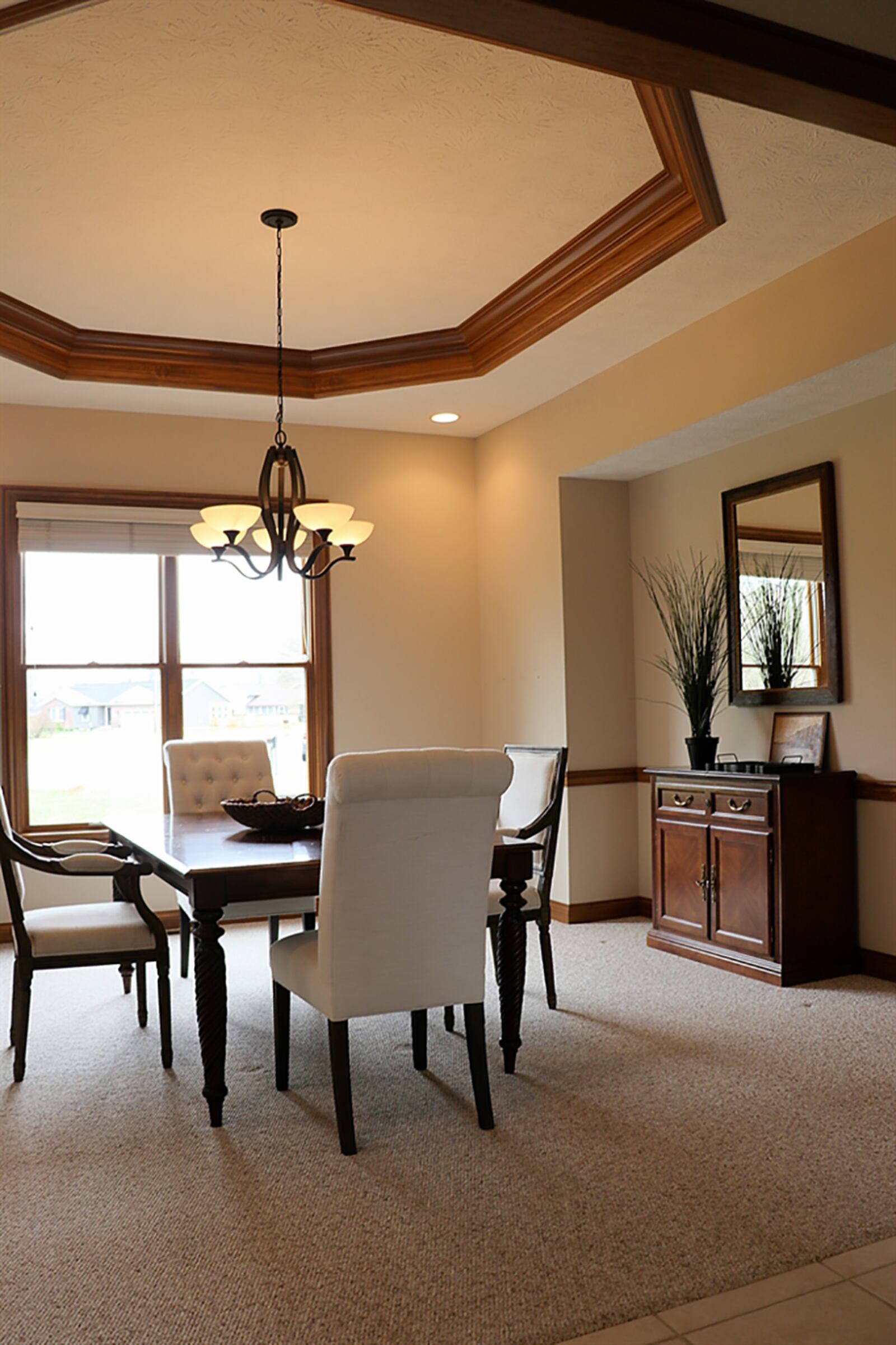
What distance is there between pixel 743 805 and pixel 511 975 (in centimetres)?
156

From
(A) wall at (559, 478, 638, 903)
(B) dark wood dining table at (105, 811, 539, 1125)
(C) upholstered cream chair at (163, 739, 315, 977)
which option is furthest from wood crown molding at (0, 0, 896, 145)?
(A) wall at (559, 478, 638, 903)

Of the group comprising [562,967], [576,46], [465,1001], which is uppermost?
[576,46]

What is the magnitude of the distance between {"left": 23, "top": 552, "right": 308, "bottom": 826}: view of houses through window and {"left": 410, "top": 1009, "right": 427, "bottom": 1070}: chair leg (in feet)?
8.82

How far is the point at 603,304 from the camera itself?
4453 millimetres

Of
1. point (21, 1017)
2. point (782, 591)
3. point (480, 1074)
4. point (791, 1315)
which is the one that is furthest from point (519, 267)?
point (791, 1315)

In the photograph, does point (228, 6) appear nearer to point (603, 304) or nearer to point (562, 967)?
point (603, 304)

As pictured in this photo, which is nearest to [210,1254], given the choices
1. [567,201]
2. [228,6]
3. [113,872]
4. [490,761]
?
[490,761]

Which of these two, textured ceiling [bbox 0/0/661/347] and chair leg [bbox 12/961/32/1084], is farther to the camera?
chair leg [bbox 12/961/32/1084]

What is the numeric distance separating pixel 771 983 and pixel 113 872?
8.46 ft

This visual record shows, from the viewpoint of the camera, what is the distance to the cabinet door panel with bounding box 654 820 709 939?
15.5ft

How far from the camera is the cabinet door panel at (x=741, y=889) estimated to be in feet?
14.2

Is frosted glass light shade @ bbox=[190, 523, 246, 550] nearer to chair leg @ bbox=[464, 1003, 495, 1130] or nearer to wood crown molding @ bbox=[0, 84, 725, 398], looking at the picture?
wood crown molding @ bbox=[0, 84, 725, 398]

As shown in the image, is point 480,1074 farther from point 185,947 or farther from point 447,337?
point 447,337

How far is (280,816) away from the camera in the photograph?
3533 millimetres
